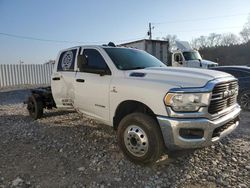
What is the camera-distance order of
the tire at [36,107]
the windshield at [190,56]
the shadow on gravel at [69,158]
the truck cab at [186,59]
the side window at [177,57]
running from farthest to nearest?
the windshield at [190,56]
the side window at [177,57]
the truck cab at [186,59]
the tire at [36,107]
the shadow on gravel at [69,158]

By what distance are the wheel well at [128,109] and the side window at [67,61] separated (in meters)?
1.88

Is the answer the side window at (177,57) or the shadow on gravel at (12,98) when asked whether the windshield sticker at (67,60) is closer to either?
the shadow on gravel at (12,98)

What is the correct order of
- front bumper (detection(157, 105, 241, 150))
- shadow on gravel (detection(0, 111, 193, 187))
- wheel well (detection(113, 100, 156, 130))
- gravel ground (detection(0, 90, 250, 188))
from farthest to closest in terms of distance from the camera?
wheel well (detection(113, 100, 156, 130)), shadow on gravel (detection(0, 111, 193, 187)), gravel ground (detection(0, 90, 250, 188)), front bumper (detection(157, 105, 241, 150))

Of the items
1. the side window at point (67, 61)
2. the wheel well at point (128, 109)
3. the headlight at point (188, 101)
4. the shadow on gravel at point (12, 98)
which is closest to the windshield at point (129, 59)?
the wheel well at point (128, 109)

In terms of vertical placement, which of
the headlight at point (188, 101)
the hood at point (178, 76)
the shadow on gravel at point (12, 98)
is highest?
the hood at point (178, 76)

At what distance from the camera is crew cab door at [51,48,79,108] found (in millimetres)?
6016

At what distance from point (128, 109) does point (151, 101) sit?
31.1 inches

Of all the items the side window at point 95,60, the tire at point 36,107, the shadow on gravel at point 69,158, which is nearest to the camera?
the shadow on gravel at point 69,158

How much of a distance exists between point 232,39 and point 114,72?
2591 inches

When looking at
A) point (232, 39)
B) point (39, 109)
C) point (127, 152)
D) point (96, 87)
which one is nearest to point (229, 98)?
point (127, 152)

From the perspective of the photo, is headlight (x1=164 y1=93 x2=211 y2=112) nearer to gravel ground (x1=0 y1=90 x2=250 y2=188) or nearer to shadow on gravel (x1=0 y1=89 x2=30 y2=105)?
gravel ground (x1=0 y1=90 x2=250 y2=188)

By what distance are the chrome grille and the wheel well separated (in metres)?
0.93

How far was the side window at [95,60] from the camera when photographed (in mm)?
5154

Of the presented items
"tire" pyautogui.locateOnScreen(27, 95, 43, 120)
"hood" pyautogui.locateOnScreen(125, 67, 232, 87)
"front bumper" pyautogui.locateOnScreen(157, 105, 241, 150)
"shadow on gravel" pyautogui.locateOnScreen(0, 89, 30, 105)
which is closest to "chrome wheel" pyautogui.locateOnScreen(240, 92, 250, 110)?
"hood" pyautogui.locateOnScreen(125, 67, 232, 87)
